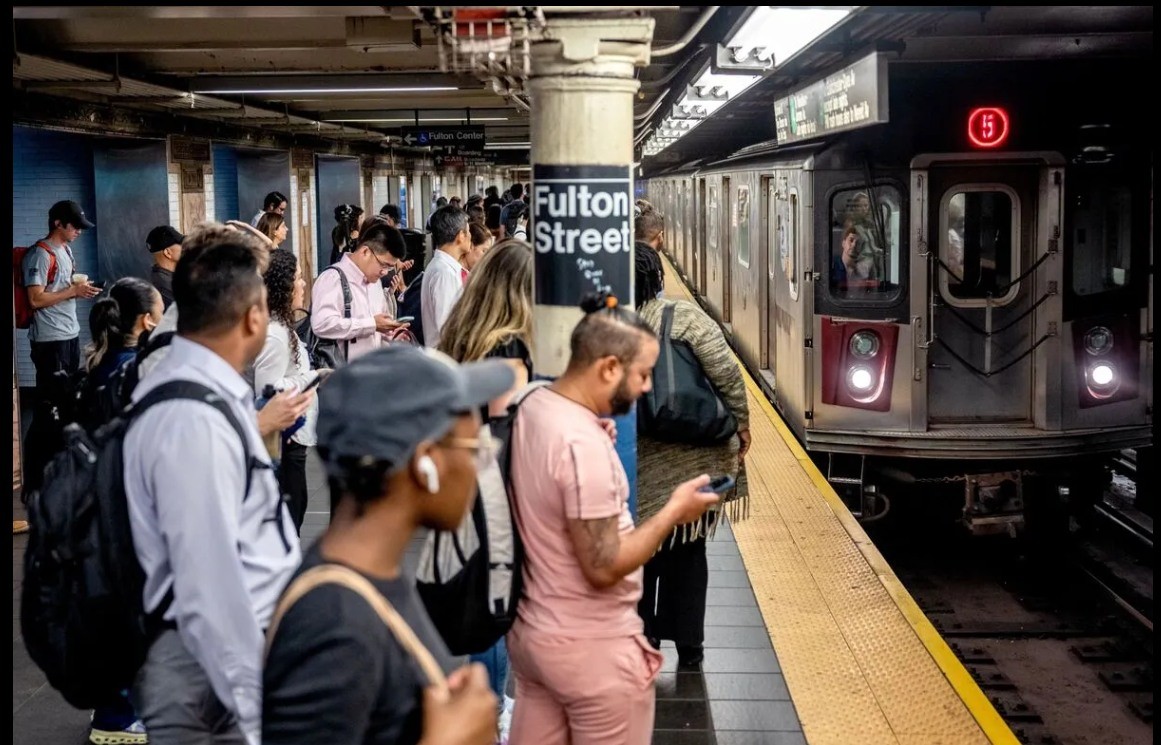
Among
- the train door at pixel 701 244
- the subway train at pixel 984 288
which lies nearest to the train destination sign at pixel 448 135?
the train door at pixel 701 244

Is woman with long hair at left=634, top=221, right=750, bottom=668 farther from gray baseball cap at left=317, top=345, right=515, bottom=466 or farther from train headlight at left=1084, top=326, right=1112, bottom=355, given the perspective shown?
train headlight at left=1084, top=326, right=1112, bottom=355

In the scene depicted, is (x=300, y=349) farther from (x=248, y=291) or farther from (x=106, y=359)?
(x=248, y=291)

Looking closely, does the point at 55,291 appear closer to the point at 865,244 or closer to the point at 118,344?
the point at 118,344

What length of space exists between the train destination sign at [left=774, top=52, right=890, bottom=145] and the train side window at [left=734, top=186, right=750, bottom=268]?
4049mm

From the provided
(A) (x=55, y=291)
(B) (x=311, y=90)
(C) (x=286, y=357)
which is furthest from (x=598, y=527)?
(B) (x=311, y=90)

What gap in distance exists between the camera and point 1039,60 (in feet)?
24.6

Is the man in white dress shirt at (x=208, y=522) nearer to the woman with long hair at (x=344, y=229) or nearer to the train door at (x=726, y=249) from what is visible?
the woman with long hair at (x=344, y=229)

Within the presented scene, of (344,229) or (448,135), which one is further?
(448,135)

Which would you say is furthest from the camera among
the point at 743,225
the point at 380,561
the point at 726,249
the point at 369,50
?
the point at 726,249

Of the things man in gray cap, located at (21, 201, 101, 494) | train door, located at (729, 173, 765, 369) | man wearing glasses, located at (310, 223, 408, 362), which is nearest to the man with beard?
man wearing glasses, located at (310, 223, 408, 362)

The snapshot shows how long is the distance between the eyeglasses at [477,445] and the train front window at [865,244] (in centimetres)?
616

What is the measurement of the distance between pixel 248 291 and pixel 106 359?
164 cm

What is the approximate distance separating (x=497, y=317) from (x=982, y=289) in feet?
14.8

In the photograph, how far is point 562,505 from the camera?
2.97 metres
